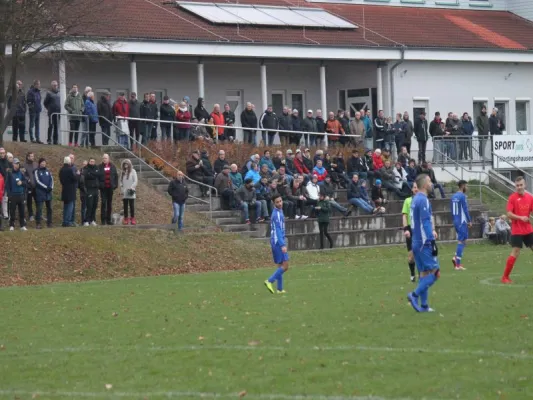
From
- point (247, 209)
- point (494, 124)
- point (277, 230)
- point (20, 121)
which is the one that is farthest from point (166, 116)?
point (277, 230)

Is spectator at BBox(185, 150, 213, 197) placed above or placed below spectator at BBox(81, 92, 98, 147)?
below

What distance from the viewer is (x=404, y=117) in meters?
42.2

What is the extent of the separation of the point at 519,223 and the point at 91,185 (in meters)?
13.4

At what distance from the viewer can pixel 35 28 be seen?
28438 millimetres

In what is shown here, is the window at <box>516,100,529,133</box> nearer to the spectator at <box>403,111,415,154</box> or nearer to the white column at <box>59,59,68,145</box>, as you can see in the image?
the spectator at <box>403,111,415,154</box>

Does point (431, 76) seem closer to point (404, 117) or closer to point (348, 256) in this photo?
point (404, 117)

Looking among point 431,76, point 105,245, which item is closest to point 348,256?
point 105,245

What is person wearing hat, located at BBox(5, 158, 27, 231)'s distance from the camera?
28828mm

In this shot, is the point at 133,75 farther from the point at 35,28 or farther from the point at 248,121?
the point at 35,28

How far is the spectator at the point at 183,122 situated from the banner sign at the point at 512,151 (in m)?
13.1

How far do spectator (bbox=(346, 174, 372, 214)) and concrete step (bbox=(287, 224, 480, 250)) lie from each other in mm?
1184

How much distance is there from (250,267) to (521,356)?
17449 mm

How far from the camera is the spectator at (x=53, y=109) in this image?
34.6m

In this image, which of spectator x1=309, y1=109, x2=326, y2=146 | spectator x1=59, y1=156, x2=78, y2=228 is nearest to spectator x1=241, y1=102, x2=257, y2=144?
spectator x1=309, y1=109, x2=326, y2=146
